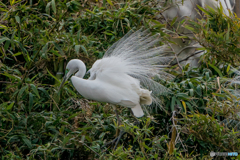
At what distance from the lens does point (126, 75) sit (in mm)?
1906

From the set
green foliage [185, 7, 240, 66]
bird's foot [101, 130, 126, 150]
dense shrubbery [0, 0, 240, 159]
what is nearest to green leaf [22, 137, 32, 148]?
dense shrubbery [0, 0, 240, 159]

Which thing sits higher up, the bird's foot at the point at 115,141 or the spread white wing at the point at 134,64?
the spread white wing at the point at 134,64

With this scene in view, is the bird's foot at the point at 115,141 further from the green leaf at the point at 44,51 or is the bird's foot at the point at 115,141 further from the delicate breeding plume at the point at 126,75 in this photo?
the green leaf at the point at 44,51

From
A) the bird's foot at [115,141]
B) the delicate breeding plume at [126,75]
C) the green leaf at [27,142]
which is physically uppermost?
the delicate breeding plume at [126,75]

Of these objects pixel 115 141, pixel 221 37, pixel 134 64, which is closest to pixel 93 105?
pixel 115 141

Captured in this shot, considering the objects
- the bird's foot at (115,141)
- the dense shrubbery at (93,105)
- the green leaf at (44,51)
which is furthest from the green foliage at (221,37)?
the green leaf at (44,51)

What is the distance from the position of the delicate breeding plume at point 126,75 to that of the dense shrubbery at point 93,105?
18 cm

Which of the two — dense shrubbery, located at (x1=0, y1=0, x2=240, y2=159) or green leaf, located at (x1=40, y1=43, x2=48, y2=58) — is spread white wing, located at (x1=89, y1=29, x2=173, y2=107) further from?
green leaf, located at (x1=40, y1=43, x2=48, y2=58)

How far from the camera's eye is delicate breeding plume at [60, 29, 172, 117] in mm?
1812

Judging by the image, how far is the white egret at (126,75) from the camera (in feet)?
5.94

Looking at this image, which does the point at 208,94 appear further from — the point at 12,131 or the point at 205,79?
the point at 12,131

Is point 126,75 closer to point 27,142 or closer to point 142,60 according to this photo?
point 142,60

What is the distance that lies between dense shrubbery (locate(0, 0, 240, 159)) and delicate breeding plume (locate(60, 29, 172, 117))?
0.59ft

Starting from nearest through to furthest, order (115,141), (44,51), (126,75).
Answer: (126,75) → (115,141) → (44,51)
